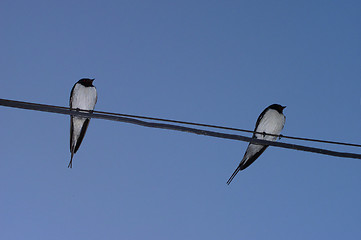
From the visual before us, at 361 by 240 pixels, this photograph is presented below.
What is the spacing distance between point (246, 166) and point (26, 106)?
372 centimetres

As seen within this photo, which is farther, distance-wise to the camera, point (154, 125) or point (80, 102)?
point (80, 102)

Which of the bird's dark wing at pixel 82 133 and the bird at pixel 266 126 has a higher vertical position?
the bird at pixel 266 126

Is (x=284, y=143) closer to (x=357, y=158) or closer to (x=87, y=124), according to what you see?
(x=357, y=158)

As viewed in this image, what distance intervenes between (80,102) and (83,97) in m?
0.09

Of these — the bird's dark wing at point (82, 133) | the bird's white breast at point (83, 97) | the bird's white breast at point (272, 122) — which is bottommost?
the bird's dark wing at point (82, 133)

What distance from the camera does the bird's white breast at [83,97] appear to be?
6.16 meters

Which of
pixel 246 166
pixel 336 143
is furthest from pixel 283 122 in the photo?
pixel 336 143

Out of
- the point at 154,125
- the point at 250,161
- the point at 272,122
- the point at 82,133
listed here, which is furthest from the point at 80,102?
the point at 154,125

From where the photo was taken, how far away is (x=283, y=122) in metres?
6.23

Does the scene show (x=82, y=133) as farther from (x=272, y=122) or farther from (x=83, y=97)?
(x=272, y=122)

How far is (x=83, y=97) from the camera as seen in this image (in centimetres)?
616

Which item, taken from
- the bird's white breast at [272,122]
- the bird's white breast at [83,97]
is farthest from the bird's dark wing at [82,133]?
the bird's white breast at [272,122]

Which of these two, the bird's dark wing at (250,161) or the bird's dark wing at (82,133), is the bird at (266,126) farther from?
the bird's dark wing at (82,133)

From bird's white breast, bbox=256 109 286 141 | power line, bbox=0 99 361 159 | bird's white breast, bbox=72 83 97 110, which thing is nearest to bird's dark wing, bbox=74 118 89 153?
bird's white breast, bbox=72 83 97 110
